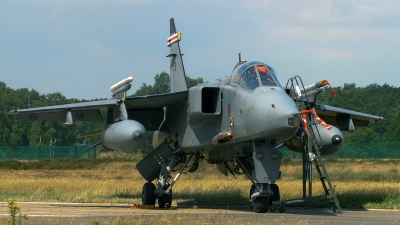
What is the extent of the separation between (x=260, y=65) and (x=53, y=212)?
5.49 m

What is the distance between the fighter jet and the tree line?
45583 millimetres

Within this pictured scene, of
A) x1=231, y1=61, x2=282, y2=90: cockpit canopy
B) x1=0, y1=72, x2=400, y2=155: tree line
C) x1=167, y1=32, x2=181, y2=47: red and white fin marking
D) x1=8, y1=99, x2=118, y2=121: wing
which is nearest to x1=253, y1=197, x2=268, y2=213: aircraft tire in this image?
x1=231, y1=61, x2=282, y2=90: cockpit canopy

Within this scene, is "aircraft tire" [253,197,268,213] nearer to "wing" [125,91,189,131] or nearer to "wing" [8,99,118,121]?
"wing" [125,91,189,131]

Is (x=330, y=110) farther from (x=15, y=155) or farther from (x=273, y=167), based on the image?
(x=15, y=155)

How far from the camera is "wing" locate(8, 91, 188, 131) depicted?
16.7 metres

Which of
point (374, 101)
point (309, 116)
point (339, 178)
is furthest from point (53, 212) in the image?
point (374, 101)

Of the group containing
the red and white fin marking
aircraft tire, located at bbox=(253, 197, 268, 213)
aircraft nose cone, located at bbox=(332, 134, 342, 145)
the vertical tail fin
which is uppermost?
the red and white fin marking

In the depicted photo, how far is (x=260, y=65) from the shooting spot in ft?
47.1

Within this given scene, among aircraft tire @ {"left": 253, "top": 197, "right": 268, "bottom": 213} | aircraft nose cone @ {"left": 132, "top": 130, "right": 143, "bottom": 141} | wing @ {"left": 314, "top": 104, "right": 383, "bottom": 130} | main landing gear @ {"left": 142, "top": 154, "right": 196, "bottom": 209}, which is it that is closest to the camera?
aircraft tire @ {"left": 253, "top": 197, "right": 268, "bottom": 213}

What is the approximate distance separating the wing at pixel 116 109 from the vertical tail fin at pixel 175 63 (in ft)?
5.20

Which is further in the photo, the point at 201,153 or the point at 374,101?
the point at 374,101

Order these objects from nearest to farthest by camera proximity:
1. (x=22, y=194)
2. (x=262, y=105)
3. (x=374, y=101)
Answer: (x=262, y=105) → (x=22, y=194) → (x=374, y=101)

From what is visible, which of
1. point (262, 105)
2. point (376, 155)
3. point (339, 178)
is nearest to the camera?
point (262, 105)

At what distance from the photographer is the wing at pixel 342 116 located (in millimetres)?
18234
